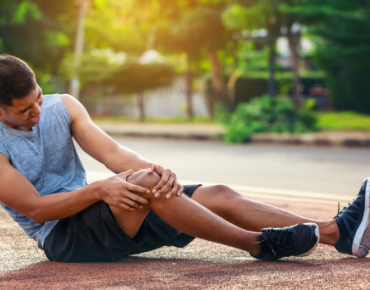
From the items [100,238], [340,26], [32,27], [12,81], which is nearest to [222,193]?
[100,238]

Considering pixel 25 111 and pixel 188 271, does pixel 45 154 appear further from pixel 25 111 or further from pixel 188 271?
pixel 188 271

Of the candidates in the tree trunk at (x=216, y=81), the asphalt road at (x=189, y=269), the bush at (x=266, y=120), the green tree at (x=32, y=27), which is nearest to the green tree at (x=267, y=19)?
the bush at (x=266, y=120)

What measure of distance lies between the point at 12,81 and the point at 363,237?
1.86m

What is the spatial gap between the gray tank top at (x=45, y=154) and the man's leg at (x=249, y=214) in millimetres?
687

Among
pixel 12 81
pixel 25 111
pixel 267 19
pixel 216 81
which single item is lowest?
pixel 25 111

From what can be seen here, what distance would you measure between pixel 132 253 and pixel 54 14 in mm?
19641

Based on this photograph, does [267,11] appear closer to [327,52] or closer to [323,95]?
[327,52]

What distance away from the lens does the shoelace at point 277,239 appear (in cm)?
240

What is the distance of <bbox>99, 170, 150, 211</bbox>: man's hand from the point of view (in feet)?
7.39

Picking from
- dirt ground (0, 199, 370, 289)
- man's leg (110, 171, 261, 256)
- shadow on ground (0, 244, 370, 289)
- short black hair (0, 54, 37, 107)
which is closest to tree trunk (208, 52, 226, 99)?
dirt ground (0, 199, 370, 289)

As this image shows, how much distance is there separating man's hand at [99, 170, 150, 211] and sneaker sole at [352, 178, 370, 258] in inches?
43.4

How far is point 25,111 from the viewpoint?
229 cm

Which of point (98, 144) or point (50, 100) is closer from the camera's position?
point (50, 100)

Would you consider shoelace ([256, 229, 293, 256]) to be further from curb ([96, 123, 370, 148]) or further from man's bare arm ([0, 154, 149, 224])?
curb ([96, 123, 370, 148])
